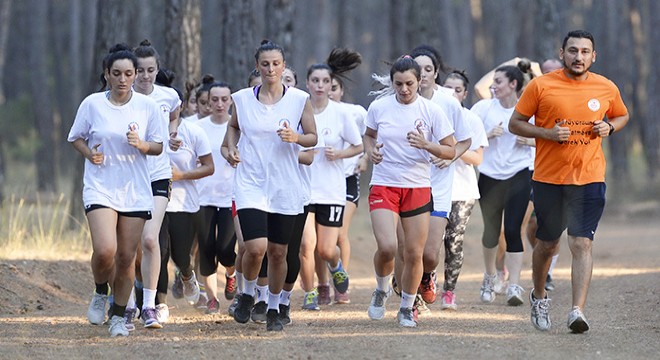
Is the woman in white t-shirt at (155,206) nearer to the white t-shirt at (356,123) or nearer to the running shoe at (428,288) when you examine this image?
the running shoe at (428,288)

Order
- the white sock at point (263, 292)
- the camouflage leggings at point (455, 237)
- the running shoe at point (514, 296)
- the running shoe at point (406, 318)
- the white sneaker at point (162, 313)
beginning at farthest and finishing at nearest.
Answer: the running shoe at point (514, 296)
the camouflage leggings at point (455, 237)
the white sneaker at point (162, 313)
the white sock at point (263, 292)
the running shoe at point (406, 318)

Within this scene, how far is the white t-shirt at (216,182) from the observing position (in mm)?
11469

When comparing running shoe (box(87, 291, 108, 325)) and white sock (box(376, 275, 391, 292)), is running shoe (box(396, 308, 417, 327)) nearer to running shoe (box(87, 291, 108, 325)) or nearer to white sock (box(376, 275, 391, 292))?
white sock (box(376, 275, 391, 292))

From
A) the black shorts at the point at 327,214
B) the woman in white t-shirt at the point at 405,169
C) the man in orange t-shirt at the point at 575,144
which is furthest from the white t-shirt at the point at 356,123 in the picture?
the man in orange t-shirt at the point at 575,144

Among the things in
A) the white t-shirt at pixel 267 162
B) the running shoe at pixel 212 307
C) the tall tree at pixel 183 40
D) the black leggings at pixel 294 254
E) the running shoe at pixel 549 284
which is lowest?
the running shoe at pixel 212 307

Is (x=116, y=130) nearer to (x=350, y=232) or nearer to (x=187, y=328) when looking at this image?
(x=187, y=328)

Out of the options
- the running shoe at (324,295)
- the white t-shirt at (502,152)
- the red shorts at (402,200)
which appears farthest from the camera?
the white t-shirt at (502,152)

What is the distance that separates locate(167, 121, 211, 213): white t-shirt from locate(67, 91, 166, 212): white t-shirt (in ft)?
5.86

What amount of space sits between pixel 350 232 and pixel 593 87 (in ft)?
41.1

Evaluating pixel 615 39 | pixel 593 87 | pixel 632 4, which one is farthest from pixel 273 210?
pixel 615 39

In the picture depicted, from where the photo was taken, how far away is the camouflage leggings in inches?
447

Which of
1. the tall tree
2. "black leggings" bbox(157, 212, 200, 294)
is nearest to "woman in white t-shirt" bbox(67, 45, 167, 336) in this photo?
"black leggings" bbox(157, 212, 200, 294)

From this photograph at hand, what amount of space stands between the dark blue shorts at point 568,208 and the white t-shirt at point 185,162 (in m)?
3.13

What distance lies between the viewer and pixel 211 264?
1145cm
